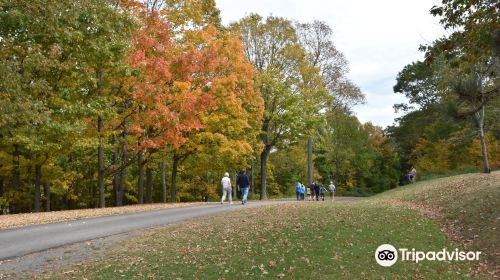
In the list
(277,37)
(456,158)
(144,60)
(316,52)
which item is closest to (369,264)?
(144,60)

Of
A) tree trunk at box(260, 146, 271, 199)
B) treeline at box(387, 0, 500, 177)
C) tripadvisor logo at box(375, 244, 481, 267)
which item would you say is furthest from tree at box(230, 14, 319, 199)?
tripadvisor logo at box(375, 244, 481, 267)

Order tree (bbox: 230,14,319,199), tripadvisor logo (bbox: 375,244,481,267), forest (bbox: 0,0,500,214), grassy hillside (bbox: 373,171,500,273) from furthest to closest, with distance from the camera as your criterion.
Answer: tree (bbox: 230,14,319,199) → forest (bbox: 0,0,500,214) → grassy hillside (bbox: 373,171,500,273) → tripadvisor logo (bbox: 375,244,481,267)

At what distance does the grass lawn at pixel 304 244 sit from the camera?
8.58 metres

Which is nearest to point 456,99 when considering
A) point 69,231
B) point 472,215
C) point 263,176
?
point 472,215

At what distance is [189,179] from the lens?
4222 centimetres

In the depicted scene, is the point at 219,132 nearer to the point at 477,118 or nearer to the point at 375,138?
the point at 477,118

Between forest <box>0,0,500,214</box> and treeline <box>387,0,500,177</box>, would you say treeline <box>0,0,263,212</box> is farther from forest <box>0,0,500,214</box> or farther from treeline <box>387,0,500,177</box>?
treeline <box>387,0,500,177</box>

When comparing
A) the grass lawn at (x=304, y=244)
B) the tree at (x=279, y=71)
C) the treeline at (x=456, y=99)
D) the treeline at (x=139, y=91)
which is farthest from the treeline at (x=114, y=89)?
the treeline at (x=456, y=99)

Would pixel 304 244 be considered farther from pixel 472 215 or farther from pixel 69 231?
pixel 69 231

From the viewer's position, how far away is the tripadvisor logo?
9508 millimetres

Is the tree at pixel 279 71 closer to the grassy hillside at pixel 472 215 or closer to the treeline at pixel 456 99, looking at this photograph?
the treeline at pixel 456 99

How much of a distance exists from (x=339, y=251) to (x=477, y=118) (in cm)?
2052

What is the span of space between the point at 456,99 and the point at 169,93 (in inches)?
586

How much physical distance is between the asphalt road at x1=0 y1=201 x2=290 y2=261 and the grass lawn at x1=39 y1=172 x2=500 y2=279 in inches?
52.8
